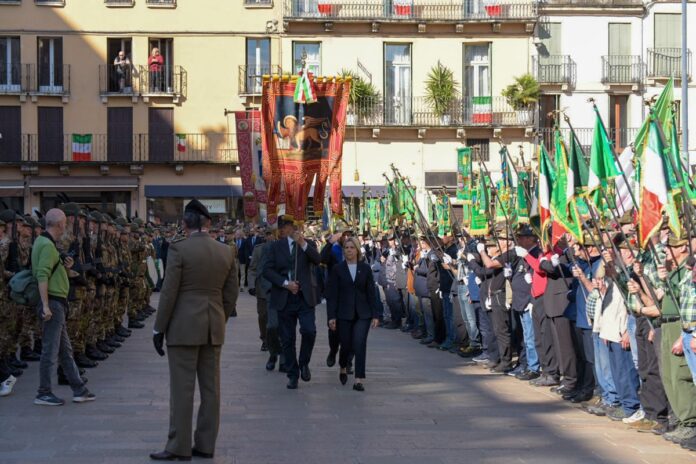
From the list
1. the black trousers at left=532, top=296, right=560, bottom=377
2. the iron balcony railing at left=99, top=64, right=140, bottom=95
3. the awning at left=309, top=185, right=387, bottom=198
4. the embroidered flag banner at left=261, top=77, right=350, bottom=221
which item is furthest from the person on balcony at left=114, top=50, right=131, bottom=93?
the black trousers at left=532, top=296, right=560, bottom=377

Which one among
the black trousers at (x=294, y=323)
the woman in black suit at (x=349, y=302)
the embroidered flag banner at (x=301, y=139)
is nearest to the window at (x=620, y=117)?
the embroidered flag banner at (x=301, y=139)

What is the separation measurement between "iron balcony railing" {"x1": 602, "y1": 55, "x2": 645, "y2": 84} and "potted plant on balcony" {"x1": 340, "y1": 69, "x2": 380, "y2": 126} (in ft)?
31.9

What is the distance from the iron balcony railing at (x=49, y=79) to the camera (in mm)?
47531

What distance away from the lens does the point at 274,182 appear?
1973 cm

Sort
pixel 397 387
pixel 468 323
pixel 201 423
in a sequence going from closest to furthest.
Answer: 1. pixel 201 423
2. pixel 397 387
3. pixel 468 323

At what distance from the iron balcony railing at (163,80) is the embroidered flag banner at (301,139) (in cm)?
2811

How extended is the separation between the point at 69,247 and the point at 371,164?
3362 centimetres

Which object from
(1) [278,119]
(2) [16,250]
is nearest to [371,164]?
(1) [278,119]

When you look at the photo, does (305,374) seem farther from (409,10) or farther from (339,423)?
(409,10)

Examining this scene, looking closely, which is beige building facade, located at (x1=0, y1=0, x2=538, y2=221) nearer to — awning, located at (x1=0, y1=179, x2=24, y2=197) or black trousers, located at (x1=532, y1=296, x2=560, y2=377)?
awning, located at (x1=0, y1=179, x2=24, y2=197)

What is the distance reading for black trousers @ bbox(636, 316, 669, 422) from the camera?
11.2 m

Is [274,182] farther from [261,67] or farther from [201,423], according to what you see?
[261,67]

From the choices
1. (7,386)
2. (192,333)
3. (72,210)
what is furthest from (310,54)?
(192,333)

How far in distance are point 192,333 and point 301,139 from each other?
10602 mm
